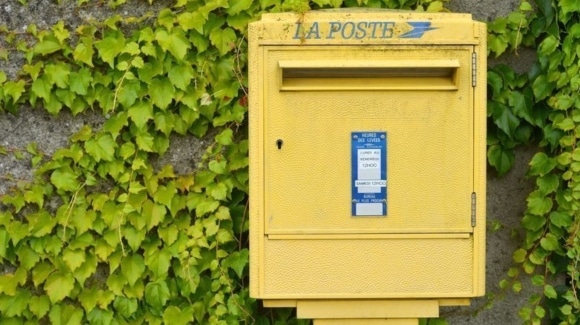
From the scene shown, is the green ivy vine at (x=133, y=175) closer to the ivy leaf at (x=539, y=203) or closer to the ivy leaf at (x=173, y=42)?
the ivy leaf at (x=173, y=42)

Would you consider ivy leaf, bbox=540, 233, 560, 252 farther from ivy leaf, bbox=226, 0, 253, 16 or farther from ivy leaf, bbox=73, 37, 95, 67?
ivy leaf, bbox=73, 37, 95, 67

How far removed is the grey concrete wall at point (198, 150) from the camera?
321 centimetres

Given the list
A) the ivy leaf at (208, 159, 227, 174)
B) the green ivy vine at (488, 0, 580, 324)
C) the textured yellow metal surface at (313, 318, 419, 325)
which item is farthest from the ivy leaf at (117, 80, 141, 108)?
the green ivy vine at (488, 0, 580, 324)

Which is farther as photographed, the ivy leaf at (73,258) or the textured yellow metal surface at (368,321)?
the ivy leaf at (73,258)

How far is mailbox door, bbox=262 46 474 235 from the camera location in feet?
8.87

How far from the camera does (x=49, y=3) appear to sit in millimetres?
3207

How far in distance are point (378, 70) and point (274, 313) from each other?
3.78 feet

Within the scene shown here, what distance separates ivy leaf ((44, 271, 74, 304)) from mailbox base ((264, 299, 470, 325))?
86 centimetres

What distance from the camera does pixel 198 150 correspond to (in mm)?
3283

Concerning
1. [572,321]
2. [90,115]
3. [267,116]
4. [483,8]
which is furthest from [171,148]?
[572,321]

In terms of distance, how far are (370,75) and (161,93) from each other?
88cm

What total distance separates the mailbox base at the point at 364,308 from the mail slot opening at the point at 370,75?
736 millimetres

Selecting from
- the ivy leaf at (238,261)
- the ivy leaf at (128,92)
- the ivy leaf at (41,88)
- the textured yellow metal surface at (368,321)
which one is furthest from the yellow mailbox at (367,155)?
the ivy leaf at (41,88)

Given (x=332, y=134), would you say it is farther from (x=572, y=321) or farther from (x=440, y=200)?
(x=572, y=321)
